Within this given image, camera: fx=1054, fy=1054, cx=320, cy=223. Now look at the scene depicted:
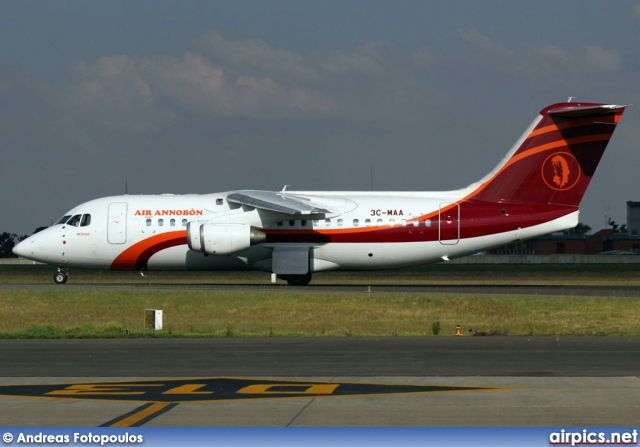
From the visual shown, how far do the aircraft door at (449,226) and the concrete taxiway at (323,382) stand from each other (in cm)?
2038

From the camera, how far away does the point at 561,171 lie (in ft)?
150

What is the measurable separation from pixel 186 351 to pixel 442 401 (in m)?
8.91

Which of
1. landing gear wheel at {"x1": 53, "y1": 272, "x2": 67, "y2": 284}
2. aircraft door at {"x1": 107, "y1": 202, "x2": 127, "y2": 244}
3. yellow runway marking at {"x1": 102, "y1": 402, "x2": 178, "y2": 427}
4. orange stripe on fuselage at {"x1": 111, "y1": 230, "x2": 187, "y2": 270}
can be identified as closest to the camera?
yellow runway marking at {"x1": 102, "y1": 402, "x2": 178, "y2": 427}

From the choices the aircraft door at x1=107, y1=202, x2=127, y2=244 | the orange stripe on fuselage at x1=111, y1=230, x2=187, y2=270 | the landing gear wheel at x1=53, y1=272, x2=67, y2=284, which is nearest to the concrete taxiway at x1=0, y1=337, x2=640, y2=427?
the orange stripe on fuselage at x1=111, y1=230, x2=187, y2=270

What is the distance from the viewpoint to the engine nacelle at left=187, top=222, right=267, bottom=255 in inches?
1751

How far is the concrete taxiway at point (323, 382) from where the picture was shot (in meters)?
13.6

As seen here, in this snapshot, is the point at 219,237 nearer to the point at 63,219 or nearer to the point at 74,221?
the point at 74,221

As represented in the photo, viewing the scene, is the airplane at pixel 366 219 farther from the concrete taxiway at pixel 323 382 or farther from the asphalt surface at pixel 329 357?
the concrete taxiway at pixel 323 382

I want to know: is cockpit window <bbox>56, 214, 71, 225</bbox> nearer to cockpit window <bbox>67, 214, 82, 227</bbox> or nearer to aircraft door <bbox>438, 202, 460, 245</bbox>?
cockpit window <bbox>67, 214, 82, 227</bbox>

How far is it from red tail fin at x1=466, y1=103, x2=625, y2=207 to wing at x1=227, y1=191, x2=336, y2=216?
23.1 ft

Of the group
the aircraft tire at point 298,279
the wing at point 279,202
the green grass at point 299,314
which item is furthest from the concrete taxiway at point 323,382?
the aircraft tire at point 298,279

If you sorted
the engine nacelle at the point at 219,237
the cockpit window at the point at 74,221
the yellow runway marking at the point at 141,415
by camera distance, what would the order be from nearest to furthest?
the yellow runway marking at the point at 141,415 < the engine nacelle at the point at 219,237 < the cockpit window at the point at 74,221

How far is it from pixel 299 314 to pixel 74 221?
57.4ft

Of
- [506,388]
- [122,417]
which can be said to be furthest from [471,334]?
[122,417]
